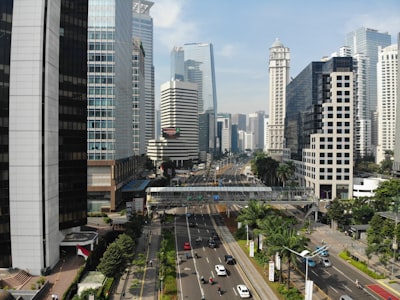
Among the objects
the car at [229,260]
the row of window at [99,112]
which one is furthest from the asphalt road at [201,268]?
the row of window at [99,112]

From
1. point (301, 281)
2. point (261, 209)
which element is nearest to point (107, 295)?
point (301, 281)

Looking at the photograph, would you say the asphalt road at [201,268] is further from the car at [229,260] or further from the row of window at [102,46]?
the row of window at [102,46]

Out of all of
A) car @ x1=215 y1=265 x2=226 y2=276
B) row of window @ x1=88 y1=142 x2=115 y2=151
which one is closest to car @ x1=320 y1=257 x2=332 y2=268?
car @ x1=215 y1=265 x2=226 y2=276

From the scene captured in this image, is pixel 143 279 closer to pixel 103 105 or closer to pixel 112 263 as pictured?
pixel 112 263

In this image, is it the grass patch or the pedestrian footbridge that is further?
the pedestrian footbridge

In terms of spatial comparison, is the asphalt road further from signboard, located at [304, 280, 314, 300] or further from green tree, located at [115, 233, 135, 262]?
signboard, located at [304, 280, 314, 300]

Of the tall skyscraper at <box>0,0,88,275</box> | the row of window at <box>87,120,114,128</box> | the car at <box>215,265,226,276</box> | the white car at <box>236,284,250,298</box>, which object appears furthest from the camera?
the row of window at <box>87,120,114,128</box>
